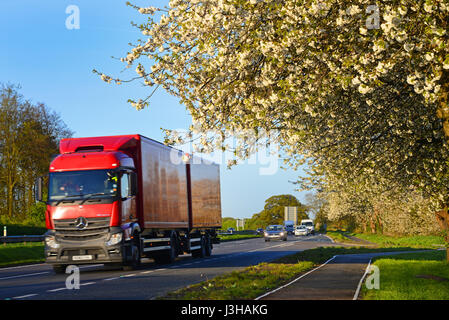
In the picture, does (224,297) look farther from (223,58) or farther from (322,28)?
(322,28)

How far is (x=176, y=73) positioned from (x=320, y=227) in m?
106

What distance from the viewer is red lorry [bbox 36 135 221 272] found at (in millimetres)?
17172

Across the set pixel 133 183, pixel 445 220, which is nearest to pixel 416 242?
pixel 445 220

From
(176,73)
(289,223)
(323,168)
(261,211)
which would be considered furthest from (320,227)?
(176,73)

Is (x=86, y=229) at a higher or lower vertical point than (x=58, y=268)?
higher

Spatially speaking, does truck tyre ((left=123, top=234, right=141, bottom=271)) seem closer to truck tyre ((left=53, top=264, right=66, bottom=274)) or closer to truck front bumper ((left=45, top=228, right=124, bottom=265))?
truck front bumper ((left=45, top=228, right=124, bottom=265))

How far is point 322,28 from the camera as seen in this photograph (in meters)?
10.9

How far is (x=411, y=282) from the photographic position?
13.3m

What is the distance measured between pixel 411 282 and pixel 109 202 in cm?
867

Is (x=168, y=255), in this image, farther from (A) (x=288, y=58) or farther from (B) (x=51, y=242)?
(A) (x=288, y=58)

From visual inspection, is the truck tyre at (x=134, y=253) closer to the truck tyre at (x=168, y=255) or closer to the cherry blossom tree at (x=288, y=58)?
the truck tyre at (x=168, y=255)

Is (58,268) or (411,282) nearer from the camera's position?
(411,282)

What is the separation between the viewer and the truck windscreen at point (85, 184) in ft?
56.7

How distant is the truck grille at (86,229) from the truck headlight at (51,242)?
14.0 inches
